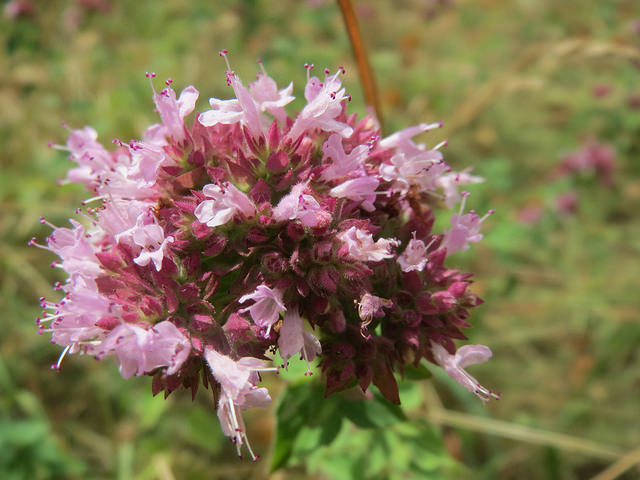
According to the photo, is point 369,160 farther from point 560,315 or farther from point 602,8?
point 602,8

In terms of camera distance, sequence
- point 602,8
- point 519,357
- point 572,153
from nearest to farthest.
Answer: point 519,357, point 572,153, point 602,8

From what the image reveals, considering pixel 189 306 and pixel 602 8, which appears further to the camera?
pixel 602 8

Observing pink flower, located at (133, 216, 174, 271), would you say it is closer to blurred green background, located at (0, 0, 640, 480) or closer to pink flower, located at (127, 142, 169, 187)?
pink flower, located at (127, 142, 169, 187)

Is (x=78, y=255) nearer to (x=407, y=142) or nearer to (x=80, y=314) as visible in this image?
(x=80, y=314)

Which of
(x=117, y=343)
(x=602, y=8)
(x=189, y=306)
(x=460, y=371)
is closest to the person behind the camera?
(x=117, y=343)

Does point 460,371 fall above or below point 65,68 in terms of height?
below

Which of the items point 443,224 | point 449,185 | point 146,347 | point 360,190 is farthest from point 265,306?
point 443,224

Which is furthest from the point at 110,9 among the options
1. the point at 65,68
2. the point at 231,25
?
the point at 231,25
